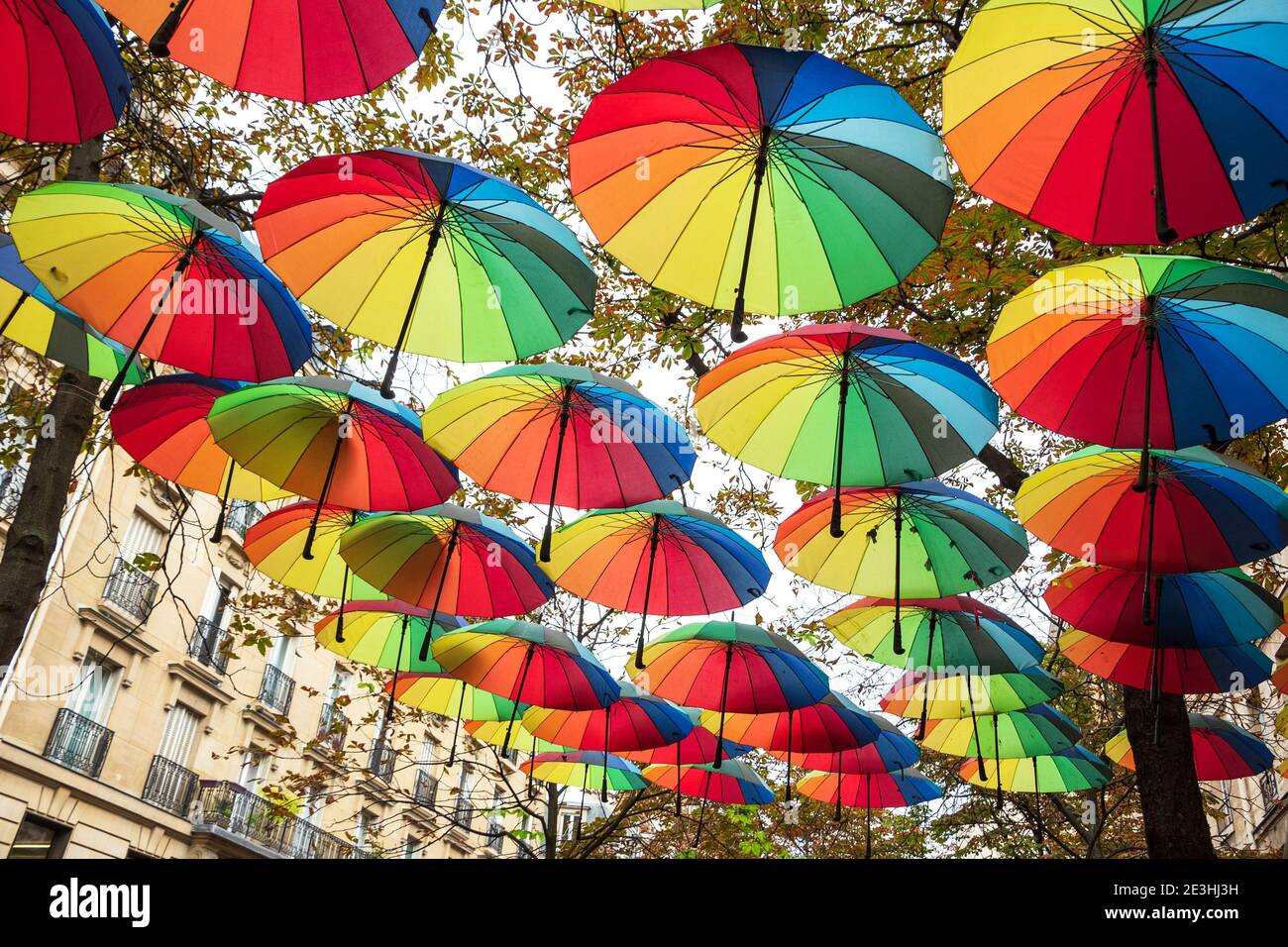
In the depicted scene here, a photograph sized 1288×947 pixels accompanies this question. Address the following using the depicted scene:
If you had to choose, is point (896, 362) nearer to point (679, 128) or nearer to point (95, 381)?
point (679, 128)

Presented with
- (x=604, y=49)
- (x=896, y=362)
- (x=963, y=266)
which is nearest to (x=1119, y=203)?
(x=896, y=362)

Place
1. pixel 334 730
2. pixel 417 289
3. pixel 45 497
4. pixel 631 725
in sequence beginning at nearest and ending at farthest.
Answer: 1. pixel 417 289
2. pixel 45 497
3. pixel 631 725
4. pixel 334 730

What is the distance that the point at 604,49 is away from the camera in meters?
10.0

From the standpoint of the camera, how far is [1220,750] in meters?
11.3

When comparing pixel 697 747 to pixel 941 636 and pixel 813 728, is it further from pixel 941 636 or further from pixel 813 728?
pixel 941 636

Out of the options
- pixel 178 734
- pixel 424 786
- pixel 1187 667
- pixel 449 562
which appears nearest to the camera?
pixel 449 562

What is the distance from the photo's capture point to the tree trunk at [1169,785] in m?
8.04

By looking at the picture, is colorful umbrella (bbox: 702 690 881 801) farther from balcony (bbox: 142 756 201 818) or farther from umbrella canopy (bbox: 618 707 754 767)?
balcony (bbox: 142 756 201 818)

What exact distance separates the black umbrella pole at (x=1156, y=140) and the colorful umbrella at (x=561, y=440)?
3728 mm

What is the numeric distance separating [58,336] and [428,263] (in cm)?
357

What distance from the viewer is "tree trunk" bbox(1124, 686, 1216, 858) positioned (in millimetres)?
8039

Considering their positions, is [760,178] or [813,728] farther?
[813,728]

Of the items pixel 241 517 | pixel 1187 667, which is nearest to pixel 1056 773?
pixel 1187 667
